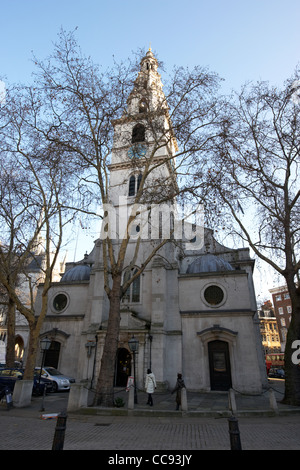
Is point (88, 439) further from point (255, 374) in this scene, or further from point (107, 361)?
point (255, 374)

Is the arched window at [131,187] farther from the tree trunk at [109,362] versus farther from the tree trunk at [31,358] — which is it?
the tree trunk at [31,358]

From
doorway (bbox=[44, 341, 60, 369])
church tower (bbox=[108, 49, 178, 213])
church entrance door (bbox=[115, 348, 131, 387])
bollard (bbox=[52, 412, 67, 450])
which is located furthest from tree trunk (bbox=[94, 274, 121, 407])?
doorway (bbox=[44, 341, 60, 369])

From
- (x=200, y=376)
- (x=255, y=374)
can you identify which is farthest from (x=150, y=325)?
(x=255, y=374)

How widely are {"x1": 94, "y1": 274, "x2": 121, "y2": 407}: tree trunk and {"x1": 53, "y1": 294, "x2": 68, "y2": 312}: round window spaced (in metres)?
13.5

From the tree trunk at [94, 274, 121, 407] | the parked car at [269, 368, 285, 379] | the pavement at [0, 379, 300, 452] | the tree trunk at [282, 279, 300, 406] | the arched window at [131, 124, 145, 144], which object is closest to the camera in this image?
the pavement at [0, 379, 300, 452]

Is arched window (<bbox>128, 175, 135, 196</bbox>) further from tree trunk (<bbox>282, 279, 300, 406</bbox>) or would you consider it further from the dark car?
tree trunk (<bbox>282, 279, 300, 406</bbox>)

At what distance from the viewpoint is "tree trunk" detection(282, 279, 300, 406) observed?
12413mm

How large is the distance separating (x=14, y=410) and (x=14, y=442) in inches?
230

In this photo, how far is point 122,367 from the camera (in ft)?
65.3

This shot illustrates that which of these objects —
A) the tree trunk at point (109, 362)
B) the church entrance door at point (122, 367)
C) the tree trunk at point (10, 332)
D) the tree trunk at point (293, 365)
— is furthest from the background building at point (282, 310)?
the tree trunk at point (109, 362)

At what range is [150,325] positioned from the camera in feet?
65.9

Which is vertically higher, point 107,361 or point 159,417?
point 107,361

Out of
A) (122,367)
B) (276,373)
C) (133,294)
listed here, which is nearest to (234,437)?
(122,367)
